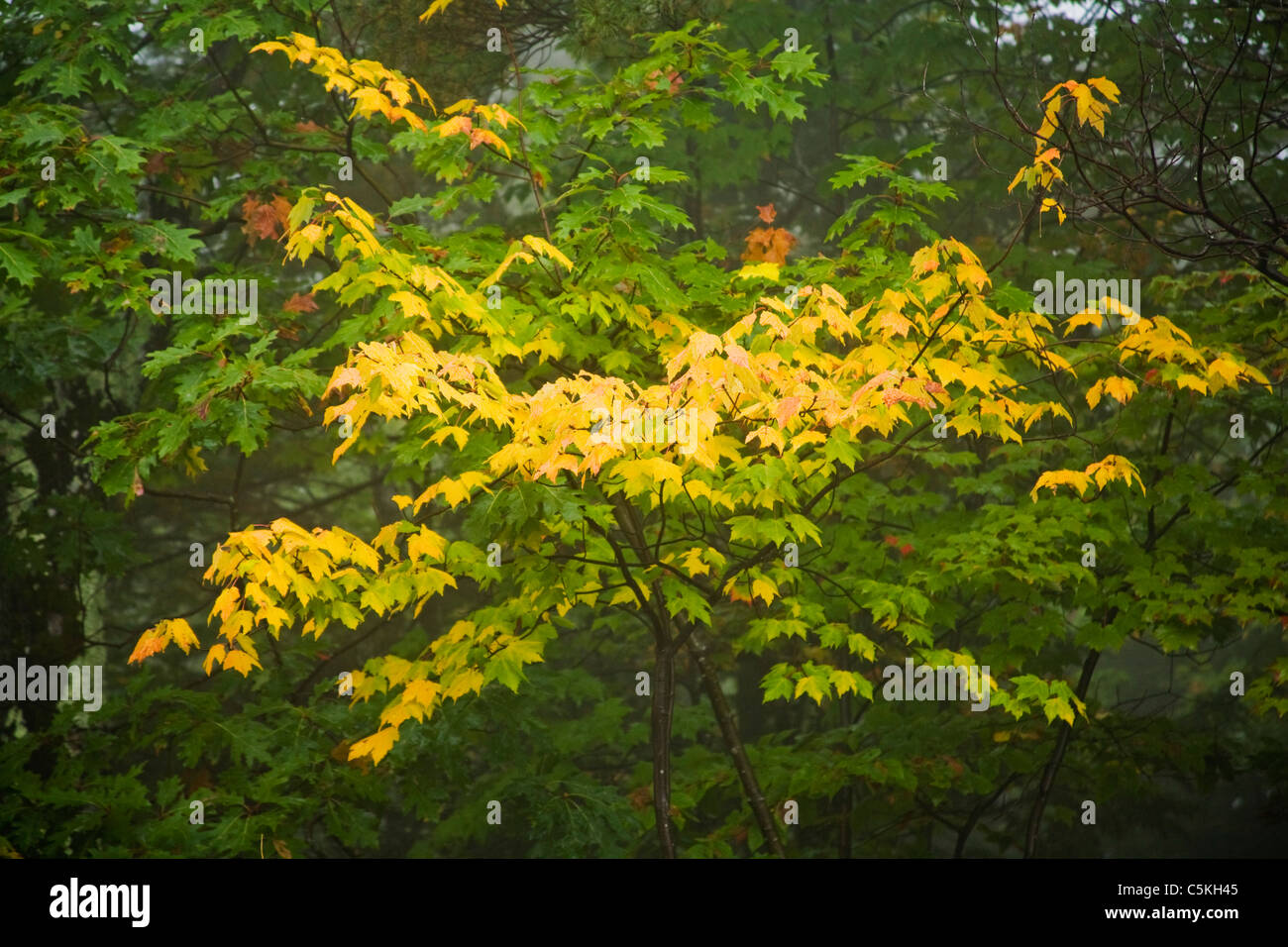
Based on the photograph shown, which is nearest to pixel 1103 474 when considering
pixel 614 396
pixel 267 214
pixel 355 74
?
pixel 614 396

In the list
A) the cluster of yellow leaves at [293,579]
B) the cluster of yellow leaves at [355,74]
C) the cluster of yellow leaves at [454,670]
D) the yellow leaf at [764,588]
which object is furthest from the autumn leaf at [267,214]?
the yellow leaf at [764,588]

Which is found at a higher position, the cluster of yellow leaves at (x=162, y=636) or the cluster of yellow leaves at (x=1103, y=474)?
the cluster of yellow leaves at (x=1103, y=474)

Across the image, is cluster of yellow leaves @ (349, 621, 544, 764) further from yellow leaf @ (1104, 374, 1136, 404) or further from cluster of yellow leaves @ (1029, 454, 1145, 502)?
yellow leaf @ (1104, 374, 1136, 404)

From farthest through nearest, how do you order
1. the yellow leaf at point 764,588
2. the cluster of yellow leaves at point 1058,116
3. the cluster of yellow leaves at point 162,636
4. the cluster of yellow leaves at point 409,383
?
the yellow leaf at point 764,588 < the cluster of yellow leaves at point 1058,116 < the cluster of yellow leaves at point 162,636 < the cluster of yellow leaves at point 409,383

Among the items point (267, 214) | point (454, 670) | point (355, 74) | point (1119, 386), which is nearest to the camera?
point (355, 74)

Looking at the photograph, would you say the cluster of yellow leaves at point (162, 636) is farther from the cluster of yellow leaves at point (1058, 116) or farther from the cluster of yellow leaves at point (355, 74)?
the cluster of yellow leaves at point (1058, 116)

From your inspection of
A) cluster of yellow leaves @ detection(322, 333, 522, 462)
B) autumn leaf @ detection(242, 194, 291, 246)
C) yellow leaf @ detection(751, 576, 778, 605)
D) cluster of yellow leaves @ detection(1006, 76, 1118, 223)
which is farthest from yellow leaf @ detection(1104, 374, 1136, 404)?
autumn leaf @ detection(242, 194, 291, 246)

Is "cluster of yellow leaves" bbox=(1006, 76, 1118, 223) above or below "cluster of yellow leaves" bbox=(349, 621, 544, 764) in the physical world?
above

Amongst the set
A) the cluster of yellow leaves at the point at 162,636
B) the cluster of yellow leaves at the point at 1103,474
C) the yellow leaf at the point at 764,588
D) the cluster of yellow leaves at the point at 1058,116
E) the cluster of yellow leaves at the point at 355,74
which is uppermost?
the cluster of yellow leaves at the point at 355,74

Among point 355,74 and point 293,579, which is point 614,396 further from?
point 355,74

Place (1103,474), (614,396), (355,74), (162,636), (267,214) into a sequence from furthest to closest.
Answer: (267,214) → (1103,474) → (355,74) → (162,636) → (614,396)
